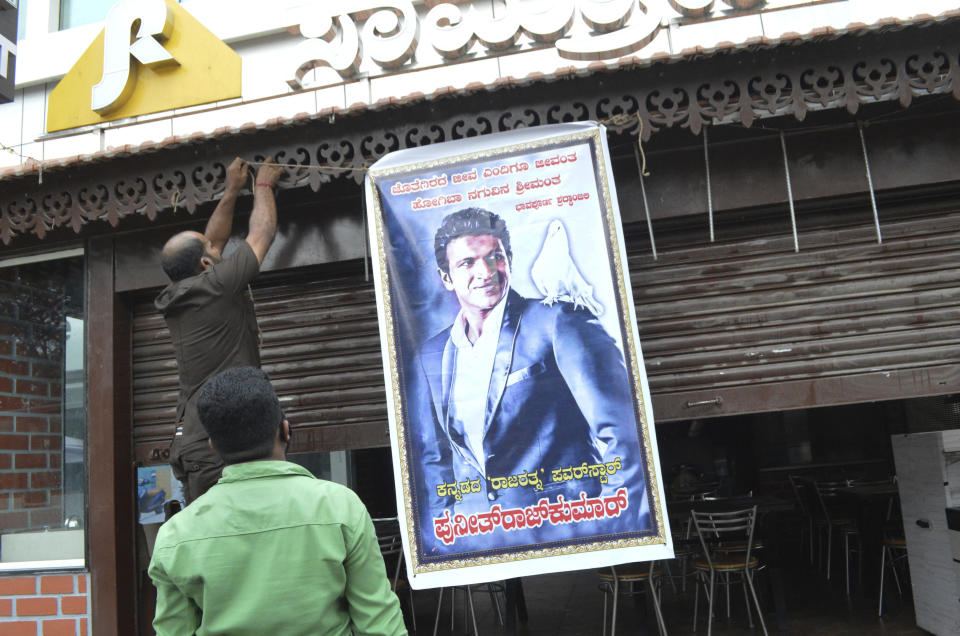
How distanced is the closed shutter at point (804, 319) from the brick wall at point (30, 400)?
4321 millimetres

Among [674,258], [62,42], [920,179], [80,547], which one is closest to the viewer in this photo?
[920,179]

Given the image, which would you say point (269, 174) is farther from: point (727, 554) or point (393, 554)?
point (727, 554)

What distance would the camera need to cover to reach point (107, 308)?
5.51 m

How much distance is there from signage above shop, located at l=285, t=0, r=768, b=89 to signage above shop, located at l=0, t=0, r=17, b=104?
2308mm

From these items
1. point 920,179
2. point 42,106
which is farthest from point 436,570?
point 42,106

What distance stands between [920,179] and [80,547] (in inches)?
240

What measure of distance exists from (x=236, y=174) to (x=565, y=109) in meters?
1.99

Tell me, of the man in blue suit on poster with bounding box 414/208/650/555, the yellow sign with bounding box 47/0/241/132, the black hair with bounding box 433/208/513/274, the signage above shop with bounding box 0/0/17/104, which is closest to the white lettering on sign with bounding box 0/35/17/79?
the signage above shop with bounding box 0/0/17/104

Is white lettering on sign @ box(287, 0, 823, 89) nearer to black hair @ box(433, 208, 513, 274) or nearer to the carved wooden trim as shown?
the carved wooden trim

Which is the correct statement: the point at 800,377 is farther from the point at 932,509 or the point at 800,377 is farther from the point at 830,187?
the point at 932,509

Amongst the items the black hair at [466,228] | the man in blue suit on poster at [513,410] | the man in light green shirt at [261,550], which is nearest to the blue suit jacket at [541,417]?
the man in blue suit on poster at [513,410]

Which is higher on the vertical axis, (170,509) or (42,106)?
(42,106)

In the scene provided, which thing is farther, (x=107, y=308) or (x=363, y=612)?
(x=107, y=308)

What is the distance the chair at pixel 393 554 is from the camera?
625 cm
